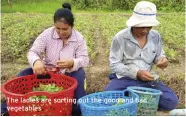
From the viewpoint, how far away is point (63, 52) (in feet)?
11.4

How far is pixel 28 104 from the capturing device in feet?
9.37

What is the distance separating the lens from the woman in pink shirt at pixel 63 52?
131 inches

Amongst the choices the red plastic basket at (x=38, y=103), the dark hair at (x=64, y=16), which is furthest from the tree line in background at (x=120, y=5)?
the red plastic basket at (x=38, y=103)

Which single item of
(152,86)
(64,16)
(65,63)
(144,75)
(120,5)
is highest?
(64,16)

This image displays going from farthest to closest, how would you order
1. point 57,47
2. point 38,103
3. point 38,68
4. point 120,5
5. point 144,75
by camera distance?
point 120,5, point 57,47, point 144,75, point 38,68, point 38,103

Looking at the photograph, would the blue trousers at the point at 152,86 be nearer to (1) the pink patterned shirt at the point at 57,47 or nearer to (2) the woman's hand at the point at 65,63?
(1) the pink patterned shirt at the point at 57,47

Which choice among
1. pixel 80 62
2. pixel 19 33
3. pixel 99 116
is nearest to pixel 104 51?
pixel 19 33

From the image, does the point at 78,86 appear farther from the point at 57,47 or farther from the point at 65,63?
the point at 57,47

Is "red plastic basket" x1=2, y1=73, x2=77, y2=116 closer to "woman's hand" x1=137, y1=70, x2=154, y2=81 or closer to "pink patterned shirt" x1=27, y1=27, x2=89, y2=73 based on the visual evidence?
"pink patterned shirt" x1=27, y1=27, x2=89, y2=73

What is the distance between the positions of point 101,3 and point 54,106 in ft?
46.8

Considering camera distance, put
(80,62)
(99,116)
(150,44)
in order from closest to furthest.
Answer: (99,116) < (80,62) < (150,44)

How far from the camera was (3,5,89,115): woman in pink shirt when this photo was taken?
332 centimetres

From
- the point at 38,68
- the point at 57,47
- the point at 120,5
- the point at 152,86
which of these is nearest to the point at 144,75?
the point at 152,86

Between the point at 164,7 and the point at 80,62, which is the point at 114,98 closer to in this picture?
→ the point at 80,62
